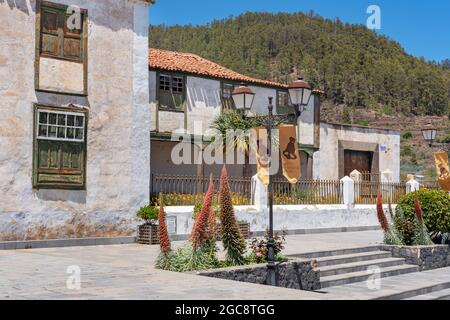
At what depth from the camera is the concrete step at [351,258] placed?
1412 cm

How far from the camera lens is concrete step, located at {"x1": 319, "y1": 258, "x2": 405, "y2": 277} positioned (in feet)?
44.7

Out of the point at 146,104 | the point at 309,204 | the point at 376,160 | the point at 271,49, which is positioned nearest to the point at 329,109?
the point at 271,49

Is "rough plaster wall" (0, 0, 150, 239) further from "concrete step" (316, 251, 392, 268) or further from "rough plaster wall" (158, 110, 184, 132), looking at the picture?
"rough plaster wall" (158, 110, 184, 132)

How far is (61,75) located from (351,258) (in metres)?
8.45

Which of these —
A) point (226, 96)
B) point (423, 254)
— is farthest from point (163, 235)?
point (226, 96)

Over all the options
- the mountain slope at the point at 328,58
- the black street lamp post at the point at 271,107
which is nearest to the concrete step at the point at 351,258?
the black street lamp post at the point at 271,107

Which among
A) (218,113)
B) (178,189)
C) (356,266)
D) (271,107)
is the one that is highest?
(218,113)

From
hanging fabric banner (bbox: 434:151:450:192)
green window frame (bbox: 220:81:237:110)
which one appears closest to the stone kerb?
hanging fabric banner (bbox: 434:151:450:192)

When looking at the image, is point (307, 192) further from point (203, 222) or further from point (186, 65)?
point (203, 222)

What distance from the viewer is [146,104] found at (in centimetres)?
1703

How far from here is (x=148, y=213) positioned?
16312mm

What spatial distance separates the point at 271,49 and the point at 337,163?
68.4m
